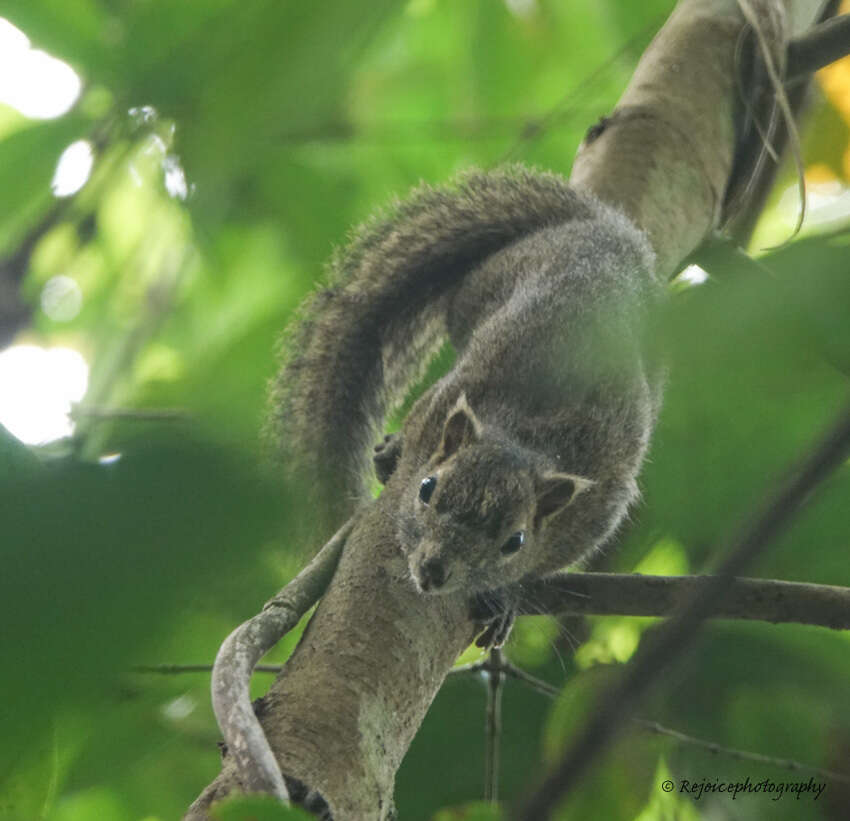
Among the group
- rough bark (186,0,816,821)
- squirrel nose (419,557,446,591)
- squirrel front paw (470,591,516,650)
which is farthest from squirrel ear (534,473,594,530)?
squirrel nose (419,557,446,591)

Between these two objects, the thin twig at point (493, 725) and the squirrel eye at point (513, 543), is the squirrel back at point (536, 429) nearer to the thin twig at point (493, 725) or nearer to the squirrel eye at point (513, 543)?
the squirrel eye at point (513, 543)

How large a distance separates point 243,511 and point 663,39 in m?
3.06

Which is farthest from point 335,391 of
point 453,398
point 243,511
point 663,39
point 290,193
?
point 243,511

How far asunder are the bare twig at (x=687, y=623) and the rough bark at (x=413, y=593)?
106 centimetres

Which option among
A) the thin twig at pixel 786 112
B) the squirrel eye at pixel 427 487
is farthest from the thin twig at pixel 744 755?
the squirrel eye at pixel 427 487

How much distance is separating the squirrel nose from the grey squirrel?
14 cm

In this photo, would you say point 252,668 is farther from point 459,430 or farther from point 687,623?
point 459,430

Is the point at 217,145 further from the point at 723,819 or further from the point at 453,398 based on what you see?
the point at 453,398

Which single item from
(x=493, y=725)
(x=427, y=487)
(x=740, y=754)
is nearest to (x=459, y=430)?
(x=427, y=487)

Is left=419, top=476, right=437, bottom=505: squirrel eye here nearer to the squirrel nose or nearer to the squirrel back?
the squirrel back

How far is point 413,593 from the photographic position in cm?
195

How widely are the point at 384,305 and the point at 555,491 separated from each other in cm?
110

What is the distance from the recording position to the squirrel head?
296 centimetres

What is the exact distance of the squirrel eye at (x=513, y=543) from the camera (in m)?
3.07
